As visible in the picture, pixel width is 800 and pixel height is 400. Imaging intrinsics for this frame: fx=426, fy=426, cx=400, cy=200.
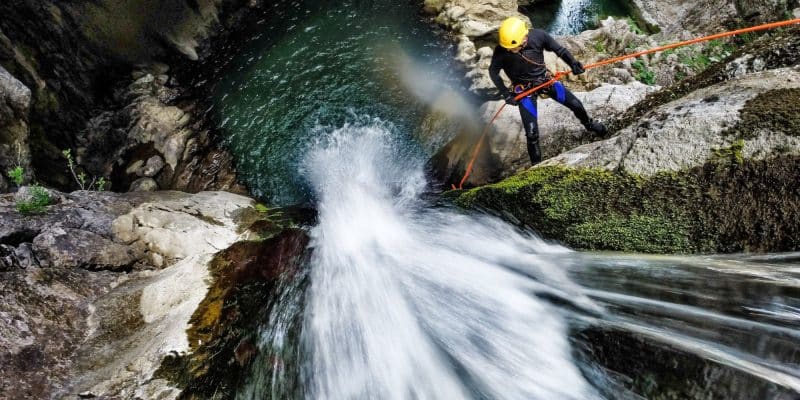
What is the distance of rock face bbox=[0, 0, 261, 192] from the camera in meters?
9.91

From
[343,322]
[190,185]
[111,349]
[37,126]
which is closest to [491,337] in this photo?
[343,322]

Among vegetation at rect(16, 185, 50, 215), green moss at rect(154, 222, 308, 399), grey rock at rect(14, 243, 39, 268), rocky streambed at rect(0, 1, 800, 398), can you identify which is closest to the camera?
rocky streambed at rect(0, 1, 800, 398)

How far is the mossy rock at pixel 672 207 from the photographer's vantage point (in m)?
3.71

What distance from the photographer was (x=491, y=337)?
14.6ft

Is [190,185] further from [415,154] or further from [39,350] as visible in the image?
[39,350]

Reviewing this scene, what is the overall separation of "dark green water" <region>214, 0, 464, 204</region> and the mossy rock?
5.49 m

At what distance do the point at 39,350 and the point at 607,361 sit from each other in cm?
534

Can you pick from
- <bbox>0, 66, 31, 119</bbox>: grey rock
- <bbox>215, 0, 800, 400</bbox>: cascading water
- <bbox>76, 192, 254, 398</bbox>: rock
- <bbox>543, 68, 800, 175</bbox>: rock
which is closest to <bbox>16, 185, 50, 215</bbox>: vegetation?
<bbox>76, 192, 254, 398</bbox>: rock

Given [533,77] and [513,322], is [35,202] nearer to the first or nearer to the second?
[513,322]

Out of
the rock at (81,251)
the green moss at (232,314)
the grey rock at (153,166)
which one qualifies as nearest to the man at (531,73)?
the green moss at (232,314)

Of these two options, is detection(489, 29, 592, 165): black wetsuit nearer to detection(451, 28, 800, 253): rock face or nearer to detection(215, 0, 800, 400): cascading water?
detection(451, 28, 800, 253): rock face

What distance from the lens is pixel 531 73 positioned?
656 cm

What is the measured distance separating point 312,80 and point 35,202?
7.67m

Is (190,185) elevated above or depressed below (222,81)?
below
